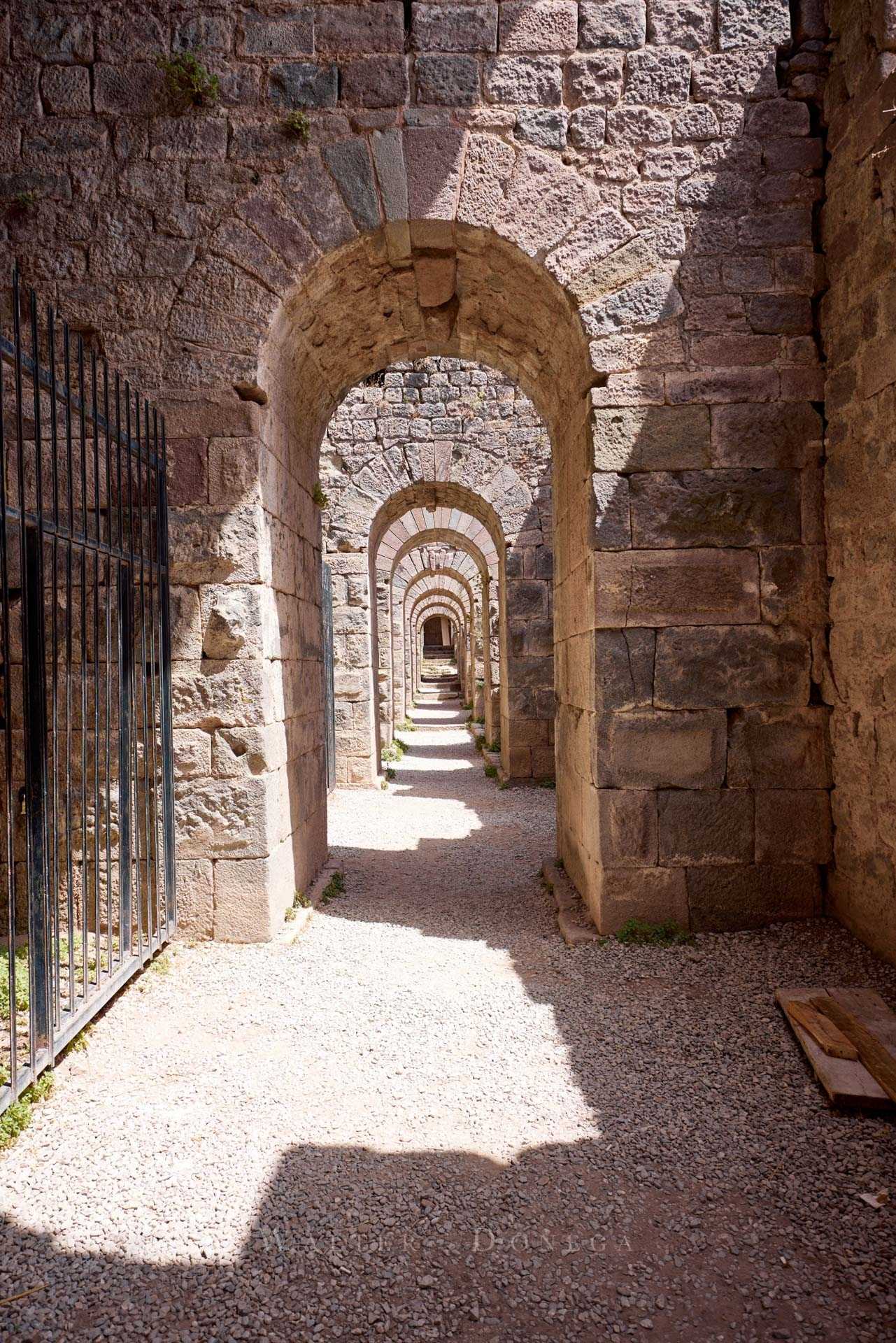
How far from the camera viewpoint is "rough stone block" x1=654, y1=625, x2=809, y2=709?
402 centimetres

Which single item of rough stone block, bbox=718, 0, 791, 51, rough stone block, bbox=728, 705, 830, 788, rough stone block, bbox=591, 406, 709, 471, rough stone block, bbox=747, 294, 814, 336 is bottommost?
rough stone block, bbox=728, 705, 830, 788

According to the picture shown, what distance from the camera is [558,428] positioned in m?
5.21

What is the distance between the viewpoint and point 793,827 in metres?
4.05

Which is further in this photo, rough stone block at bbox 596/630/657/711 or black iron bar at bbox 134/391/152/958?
rough stone block at bbox 596/630/657/711

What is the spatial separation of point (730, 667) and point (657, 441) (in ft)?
3.86

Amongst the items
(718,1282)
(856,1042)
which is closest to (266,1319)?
(718,1282)

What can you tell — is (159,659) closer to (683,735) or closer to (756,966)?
(683,735)

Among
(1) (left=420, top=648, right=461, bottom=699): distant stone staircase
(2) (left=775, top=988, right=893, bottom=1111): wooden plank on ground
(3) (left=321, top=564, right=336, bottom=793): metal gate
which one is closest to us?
(2) (left=775, top=988, right=893, bottom=1111): wooden plank on ground

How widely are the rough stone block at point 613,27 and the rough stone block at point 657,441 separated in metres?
1.78

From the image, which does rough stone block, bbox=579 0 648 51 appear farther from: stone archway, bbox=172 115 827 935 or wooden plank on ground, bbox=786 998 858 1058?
wooden plank on ground, bbox=786 998 858 1058

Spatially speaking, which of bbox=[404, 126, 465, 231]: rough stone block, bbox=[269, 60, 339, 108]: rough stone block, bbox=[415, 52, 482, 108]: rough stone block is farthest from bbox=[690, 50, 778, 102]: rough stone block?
bbox=[269, 60, 339, 108]: rough stone block

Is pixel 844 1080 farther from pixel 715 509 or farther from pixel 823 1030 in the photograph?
pixel 715 509

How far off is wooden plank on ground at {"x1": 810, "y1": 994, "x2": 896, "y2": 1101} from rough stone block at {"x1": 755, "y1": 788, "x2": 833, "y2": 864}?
91 cm

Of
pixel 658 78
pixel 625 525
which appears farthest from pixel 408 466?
pixel 625 525
